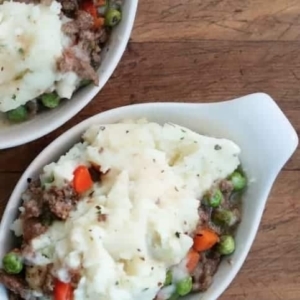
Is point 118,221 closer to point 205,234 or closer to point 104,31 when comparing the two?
point 205,234

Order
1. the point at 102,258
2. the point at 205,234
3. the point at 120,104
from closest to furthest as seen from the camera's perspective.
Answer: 1. the point at 102,258
2. the point at 205,234
3. the point at 120,104

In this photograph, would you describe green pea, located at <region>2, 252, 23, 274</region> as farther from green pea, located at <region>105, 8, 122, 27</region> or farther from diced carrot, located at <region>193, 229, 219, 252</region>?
green pea, located at <region>105, 8, 122, 27</region>

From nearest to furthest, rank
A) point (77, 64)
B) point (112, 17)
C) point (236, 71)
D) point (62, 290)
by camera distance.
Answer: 1. point (62, 290)
2. point (77, 64)
3. point (112, 17)
4. point (236, 71)

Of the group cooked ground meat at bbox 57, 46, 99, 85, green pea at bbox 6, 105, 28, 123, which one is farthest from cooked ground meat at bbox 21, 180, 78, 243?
cooked ground meat at bbox 57, 46, 99, 85

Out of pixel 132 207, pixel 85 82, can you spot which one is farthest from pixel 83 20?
pixel 132 207

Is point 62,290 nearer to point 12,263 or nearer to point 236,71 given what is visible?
point 12,263

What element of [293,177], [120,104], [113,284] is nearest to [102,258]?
[113,284]
